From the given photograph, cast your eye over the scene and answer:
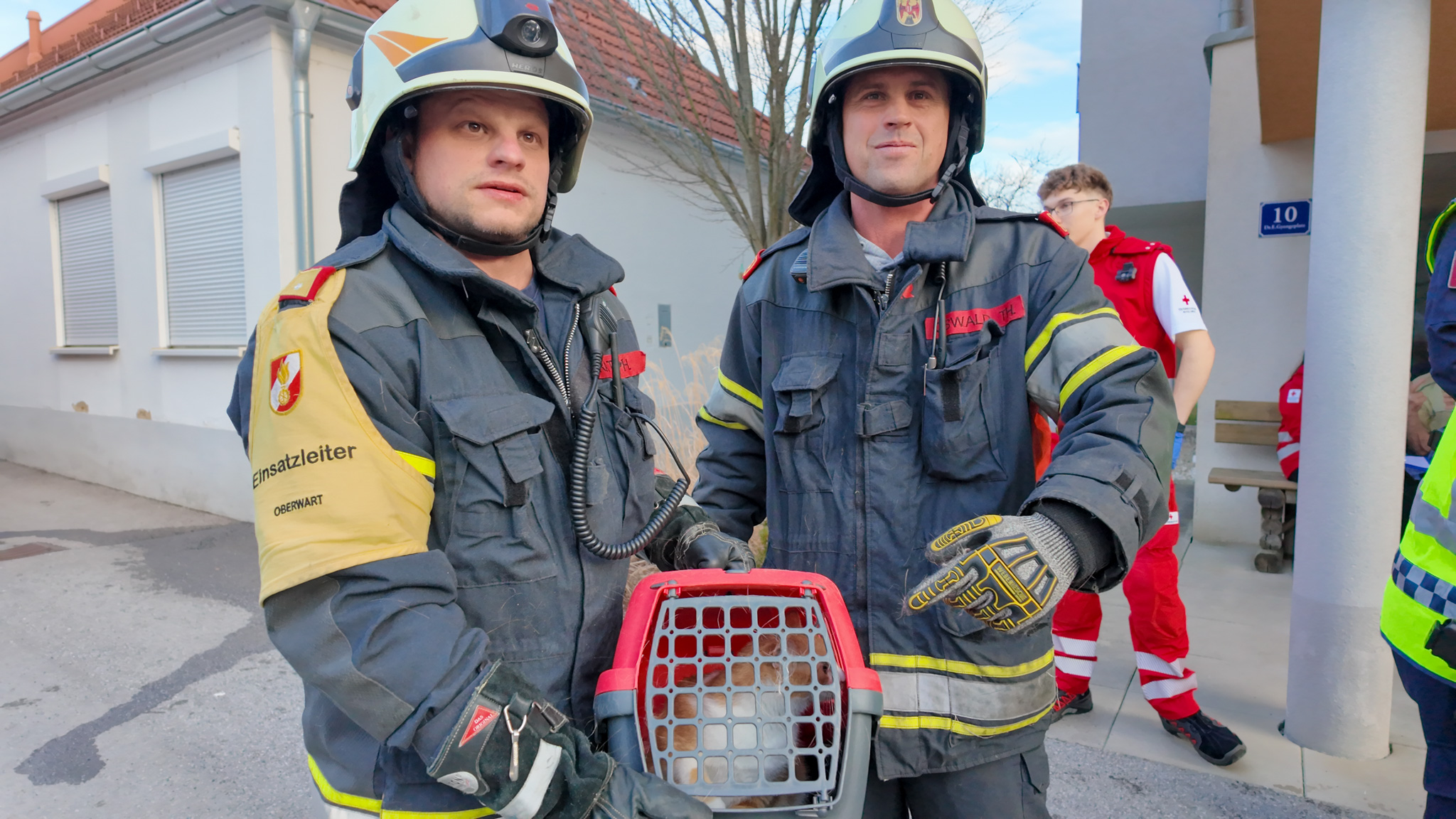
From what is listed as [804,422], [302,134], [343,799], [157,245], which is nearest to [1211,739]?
[804,422]

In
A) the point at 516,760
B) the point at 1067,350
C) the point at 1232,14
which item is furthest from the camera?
the point at 1232,14

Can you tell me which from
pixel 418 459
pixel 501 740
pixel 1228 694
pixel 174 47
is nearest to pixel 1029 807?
pixel 501 740

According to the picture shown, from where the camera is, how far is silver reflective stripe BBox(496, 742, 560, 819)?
116 centimetres

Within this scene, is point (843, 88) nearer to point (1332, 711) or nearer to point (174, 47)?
point (1332, 711)

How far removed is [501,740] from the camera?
1.14 meters

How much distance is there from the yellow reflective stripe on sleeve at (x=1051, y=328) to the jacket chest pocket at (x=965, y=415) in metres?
0.07

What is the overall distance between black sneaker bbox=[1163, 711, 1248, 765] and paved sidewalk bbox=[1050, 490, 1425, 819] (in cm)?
4

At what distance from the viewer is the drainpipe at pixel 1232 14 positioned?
6.85 m

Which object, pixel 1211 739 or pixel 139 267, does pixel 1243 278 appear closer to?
pixel 1211 739

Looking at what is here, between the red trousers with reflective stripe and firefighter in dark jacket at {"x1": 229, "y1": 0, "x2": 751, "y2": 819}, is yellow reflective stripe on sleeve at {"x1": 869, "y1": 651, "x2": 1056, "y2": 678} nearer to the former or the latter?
firefighter in dark jacket at {"x1": 229, "y1": 0, "x2": 751, "y2": 819}

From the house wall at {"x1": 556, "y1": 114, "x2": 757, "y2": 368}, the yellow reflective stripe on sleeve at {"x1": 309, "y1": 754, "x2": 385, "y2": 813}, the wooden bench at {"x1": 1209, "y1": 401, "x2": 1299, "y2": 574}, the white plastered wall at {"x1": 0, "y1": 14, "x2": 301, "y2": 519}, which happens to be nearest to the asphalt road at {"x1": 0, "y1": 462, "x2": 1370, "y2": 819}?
the white plastered wall at {"x1": 0, "y1": 14, "x2": 301, "y2": 519}

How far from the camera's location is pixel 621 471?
1636 millimetres

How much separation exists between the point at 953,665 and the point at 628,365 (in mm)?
891

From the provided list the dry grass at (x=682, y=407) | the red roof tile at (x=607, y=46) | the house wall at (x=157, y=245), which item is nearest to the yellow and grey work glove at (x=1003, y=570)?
the dry grass at (x=682, y=407)
